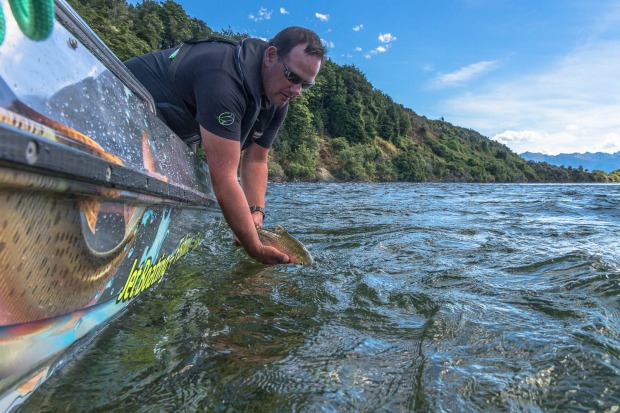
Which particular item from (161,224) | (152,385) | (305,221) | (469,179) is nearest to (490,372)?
(152,385)

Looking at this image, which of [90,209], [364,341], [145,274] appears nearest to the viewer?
[90,209]

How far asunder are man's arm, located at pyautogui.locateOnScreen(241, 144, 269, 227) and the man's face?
1.42 m

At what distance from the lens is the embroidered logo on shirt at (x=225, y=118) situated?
247 cm

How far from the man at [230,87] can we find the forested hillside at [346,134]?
35624mm

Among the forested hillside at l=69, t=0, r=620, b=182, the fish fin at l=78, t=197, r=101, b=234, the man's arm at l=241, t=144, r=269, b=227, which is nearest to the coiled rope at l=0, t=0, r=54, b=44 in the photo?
the fish fin at l=78, t=197, r=101, b=234

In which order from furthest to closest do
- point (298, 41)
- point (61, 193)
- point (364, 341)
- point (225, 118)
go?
1. point (298, 41)
2. point (225, 118)
3. point (364, 341)
4. point (61, 193)

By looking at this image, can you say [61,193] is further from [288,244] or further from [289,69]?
[288,244]

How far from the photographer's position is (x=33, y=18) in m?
1.22

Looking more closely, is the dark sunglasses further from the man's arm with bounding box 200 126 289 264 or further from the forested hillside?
the forested hillside

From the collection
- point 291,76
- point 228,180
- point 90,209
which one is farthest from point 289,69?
point 90,209

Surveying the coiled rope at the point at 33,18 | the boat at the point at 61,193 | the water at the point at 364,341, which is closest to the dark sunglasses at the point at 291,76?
the boat at the point at 61,193

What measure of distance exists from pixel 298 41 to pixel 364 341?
2.01 meters

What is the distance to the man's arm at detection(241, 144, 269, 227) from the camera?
4246 mm

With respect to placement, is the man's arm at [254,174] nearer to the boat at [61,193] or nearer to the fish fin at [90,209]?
the boat at [61,193]
